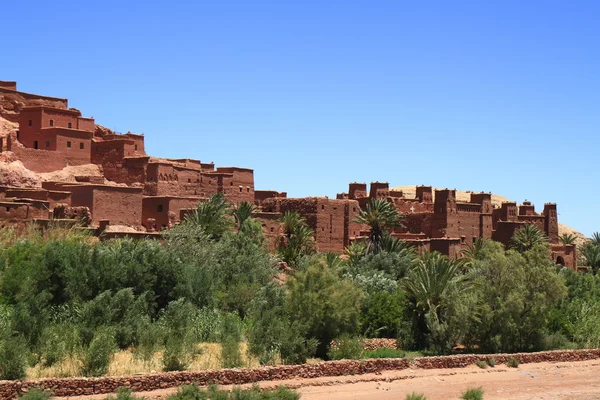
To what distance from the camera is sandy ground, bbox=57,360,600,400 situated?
24.8 m

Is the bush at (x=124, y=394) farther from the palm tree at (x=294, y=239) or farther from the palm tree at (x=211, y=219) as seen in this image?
the palm tree at (x=294, y=239)

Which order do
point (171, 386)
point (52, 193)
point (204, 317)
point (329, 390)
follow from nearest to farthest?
point (171, 386) < point (329, 390) < point (204, 317) < point (52, 193)

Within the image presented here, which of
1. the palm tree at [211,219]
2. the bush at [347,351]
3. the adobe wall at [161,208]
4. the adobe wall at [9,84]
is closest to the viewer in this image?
the bush at [347,351]

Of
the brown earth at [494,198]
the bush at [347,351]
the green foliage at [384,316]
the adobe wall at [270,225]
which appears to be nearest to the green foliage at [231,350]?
the bush at [347,351]

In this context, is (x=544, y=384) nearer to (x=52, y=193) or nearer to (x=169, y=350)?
(x=169, y=350)

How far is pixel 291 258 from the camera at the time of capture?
4488 centimetres

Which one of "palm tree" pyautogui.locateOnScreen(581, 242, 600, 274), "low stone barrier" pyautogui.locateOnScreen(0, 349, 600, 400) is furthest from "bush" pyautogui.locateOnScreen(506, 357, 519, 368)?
"palm tree" pyautogui.locateOnScreen(581, 242, 600, 274)

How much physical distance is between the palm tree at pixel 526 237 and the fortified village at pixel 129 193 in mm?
2019

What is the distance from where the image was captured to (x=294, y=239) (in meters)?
45.8

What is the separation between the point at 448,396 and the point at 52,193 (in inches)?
813

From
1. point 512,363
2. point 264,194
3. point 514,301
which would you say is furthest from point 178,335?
point 264,194

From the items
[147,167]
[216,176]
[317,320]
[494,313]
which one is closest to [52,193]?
[147,167]

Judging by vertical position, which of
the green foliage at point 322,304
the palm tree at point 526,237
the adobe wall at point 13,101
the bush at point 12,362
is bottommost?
the bush at point 12,362

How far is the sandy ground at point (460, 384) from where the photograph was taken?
24.8m
